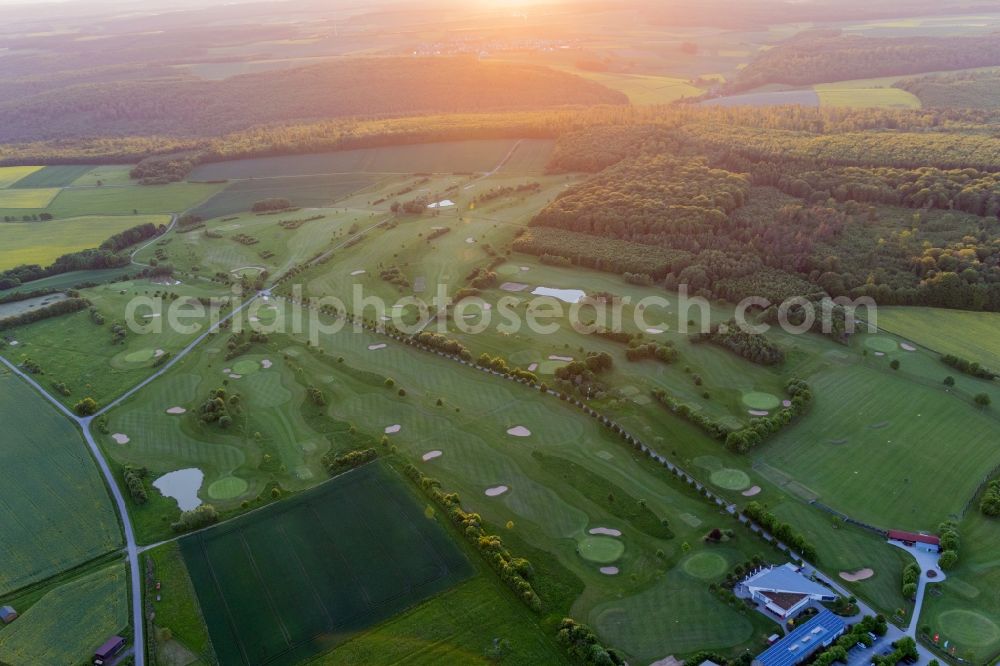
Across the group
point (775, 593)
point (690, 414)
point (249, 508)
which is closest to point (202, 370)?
point (249, 508)

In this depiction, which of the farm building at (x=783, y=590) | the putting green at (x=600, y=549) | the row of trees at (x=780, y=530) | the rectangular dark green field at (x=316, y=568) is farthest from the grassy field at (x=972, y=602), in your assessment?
the rectangular dark green field at (x=316, y=568)

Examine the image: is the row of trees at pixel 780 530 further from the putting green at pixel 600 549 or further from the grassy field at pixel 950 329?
the grassy field at pixel 950 329

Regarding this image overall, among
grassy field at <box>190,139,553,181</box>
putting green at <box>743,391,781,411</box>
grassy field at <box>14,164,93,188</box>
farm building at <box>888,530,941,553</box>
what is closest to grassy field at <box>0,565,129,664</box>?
farm building at <box>888,530,941,553</box>

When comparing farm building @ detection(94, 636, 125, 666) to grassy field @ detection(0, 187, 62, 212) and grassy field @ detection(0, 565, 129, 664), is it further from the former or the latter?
grassy field @ detection(0, 187, 62, 212)

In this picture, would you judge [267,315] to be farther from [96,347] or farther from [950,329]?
[950,329]

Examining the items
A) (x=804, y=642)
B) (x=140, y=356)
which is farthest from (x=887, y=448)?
(x=140, y=356)

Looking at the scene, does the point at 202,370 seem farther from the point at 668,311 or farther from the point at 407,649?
the point at 668,311
